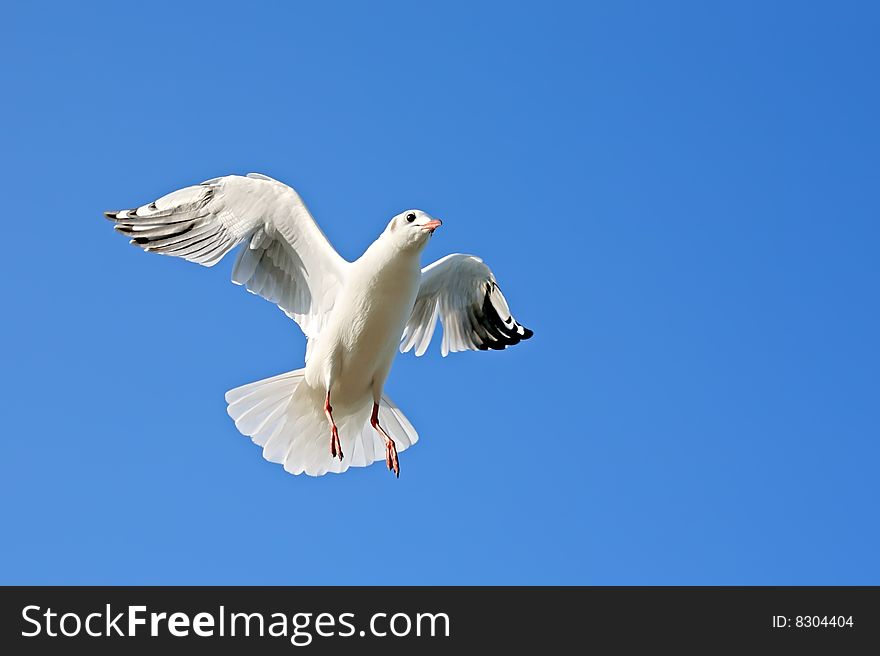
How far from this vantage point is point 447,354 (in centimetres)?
1099

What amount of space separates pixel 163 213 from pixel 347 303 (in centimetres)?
155

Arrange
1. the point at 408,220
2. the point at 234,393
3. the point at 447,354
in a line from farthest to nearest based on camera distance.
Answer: the point at 447,354, the point at 234,393, the point at 408,220

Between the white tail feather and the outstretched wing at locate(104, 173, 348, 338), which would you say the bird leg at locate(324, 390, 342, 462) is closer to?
the white tail feather

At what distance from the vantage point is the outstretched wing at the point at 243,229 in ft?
31.3

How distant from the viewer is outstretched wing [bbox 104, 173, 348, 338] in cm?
955

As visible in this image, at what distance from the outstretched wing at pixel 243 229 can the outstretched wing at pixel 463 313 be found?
115cm

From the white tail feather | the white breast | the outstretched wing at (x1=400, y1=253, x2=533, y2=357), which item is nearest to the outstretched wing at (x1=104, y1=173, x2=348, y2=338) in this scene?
the white breast

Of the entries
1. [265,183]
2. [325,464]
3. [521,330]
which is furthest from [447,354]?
[265,183]

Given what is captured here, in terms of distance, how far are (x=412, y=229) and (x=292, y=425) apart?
2.07 metres

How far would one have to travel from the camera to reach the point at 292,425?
33.7 feet

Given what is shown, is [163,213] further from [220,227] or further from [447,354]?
[447,354]

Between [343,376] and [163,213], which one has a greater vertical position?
[163,213]

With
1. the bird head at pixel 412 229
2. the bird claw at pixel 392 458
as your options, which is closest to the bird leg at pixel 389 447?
the bird claw at pixel 392 458

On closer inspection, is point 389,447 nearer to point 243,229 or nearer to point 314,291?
point 314,291
